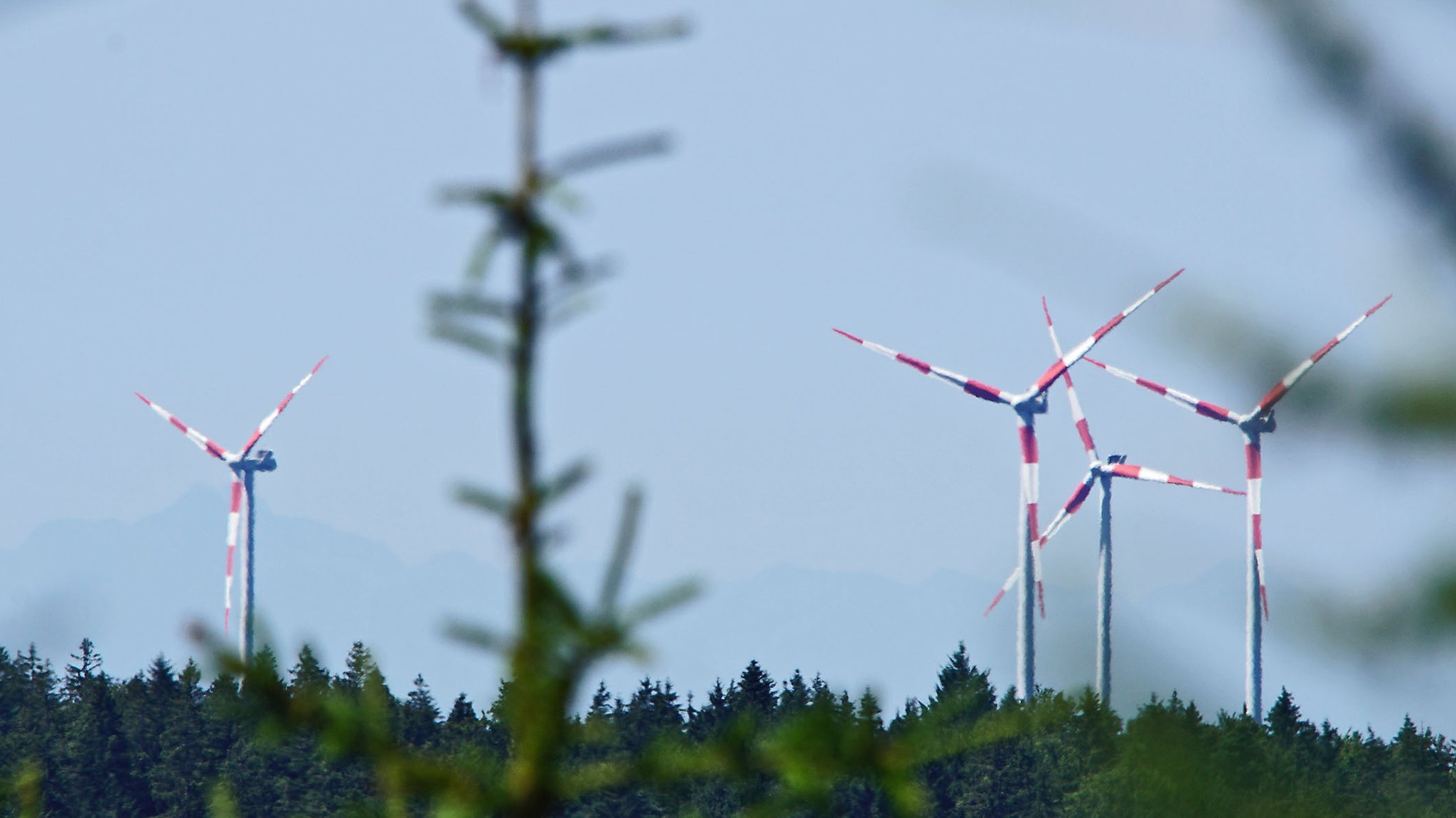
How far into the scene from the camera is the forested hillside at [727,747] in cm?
307

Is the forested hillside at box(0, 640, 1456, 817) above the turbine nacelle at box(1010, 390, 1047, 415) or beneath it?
beneath

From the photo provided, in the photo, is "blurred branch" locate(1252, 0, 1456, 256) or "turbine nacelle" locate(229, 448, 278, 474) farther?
"turbine nacelle" locate(229, 448, 278, 474)

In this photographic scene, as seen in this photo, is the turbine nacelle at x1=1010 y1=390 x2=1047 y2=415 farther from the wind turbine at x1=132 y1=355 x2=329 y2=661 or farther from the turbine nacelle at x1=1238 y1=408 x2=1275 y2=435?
the turbine nacelle at x1=1238 y1=408 x2=1275 y2=435

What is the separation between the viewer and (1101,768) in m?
3.09

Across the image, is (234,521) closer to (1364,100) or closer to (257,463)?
(257,463)

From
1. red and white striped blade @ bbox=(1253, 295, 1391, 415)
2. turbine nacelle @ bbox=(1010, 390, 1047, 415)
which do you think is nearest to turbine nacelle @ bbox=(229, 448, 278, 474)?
turbine nacelle @ bbox=(1010, 390, 1047, 415)

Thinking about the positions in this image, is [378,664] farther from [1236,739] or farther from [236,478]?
[236,478]

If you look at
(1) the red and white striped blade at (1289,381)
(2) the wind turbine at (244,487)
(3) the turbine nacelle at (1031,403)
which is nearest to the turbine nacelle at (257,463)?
(2) the wind turbine at (244,487)

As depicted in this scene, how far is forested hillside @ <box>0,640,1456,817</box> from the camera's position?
3.07 meters

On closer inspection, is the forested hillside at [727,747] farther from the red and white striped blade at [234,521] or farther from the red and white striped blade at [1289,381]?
the red and white striped blade at [234,521]

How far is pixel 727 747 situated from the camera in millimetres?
4508

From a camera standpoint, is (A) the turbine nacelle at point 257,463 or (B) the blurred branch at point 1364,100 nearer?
(B) the blurred branch at point 1364,100

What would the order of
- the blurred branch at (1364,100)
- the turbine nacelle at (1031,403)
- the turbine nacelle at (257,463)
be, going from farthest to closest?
the turbine nacelle at (257,463), the turbine nacelle at (1031,403), the blurred branch at (1364,100)

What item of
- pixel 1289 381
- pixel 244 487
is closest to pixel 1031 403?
pixel 244 487
